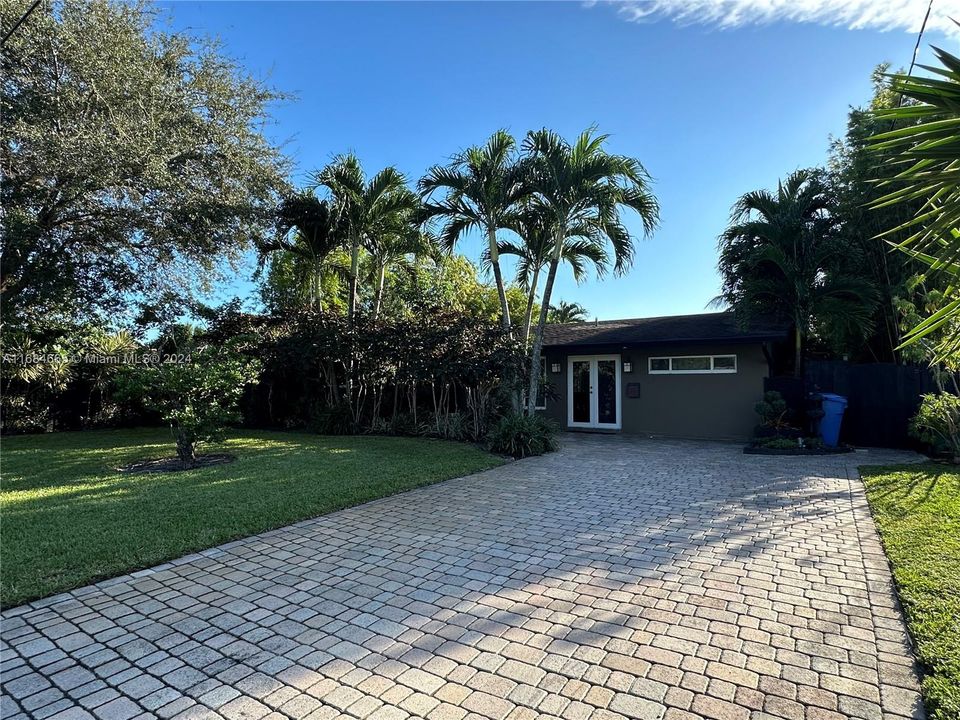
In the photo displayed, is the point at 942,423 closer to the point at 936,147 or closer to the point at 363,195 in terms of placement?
the point at 936,147

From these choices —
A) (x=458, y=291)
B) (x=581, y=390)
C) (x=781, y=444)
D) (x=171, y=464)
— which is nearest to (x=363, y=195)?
(x=171, y=464)

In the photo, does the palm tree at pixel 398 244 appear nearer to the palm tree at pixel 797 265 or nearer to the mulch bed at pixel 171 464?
the mulch bed at pixel 171 464

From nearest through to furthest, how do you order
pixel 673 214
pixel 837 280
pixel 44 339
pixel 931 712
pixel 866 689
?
pixel 931 712
pixel 866 689
pixel 837 280
pixel 673 214
pixel 44 339

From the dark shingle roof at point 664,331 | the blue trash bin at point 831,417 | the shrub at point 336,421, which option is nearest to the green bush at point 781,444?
the blue trash bin at point 831,417

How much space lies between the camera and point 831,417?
33.7ft

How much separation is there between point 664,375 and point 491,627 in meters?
11.0

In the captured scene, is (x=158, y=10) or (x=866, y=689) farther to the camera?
(x=158, y=10)

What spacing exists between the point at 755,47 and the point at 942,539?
7197mm

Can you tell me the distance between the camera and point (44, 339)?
12797mm

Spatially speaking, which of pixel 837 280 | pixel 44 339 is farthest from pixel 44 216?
pixel 837 280

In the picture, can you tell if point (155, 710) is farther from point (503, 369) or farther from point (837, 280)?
point (837, 280)

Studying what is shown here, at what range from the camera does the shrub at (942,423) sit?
7.70 metres

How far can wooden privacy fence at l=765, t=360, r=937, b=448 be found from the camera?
9914mm

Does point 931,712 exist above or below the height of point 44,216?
below
